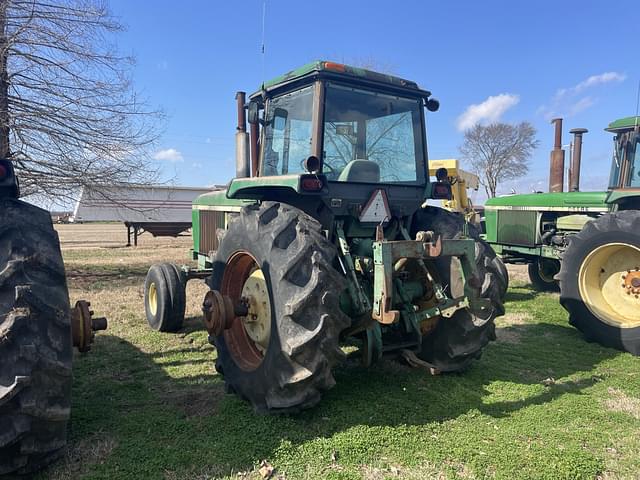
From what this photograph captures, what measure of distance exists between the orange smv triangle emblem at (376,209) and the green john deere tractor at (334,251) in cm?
1

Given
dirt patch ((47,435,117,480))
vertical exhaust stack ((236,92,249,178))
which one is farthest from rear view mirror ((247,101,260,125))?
dirt patch ((47,435,117,480))

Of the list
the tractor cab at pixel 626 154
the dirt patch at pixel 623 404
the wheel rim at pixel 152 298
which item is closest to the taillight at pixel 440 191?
the dirt patch at pixel 623 404

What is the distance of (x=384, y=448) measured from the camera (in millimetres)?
3062

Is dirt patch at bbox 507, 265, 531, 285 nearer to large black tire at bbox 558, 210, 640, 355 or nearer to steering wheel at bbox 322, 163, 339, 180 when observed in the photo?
large black tire at bbox 558, 210, 640, 355

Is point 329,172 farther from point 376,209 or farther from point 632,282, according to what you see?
point 632,282

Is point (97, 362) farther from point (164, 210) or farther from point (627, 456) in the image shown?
point (164, 210)

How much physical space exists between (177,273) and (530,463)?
4540 mm

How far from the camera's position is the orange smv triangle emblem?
159 inches

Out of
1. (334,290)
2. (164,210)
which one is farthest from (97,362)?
(164,210)

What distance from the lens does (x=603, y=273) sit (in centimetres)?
605

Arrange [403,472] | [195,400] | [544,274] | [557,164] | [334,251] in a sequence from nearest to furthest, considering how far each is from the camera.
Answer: [403,472] → [334,251] → [195,400] → [544,274] → [557,164]

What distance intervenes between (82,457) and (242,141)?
10.6 feet

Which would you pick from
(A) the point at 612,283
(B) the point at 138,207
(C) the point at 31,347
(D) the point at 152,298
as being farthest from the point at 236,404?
(B) the point at 138,207

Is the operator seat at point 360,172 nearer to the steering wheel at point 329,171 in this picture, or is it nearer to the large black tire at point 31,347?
the steering wheel at point 329,171
